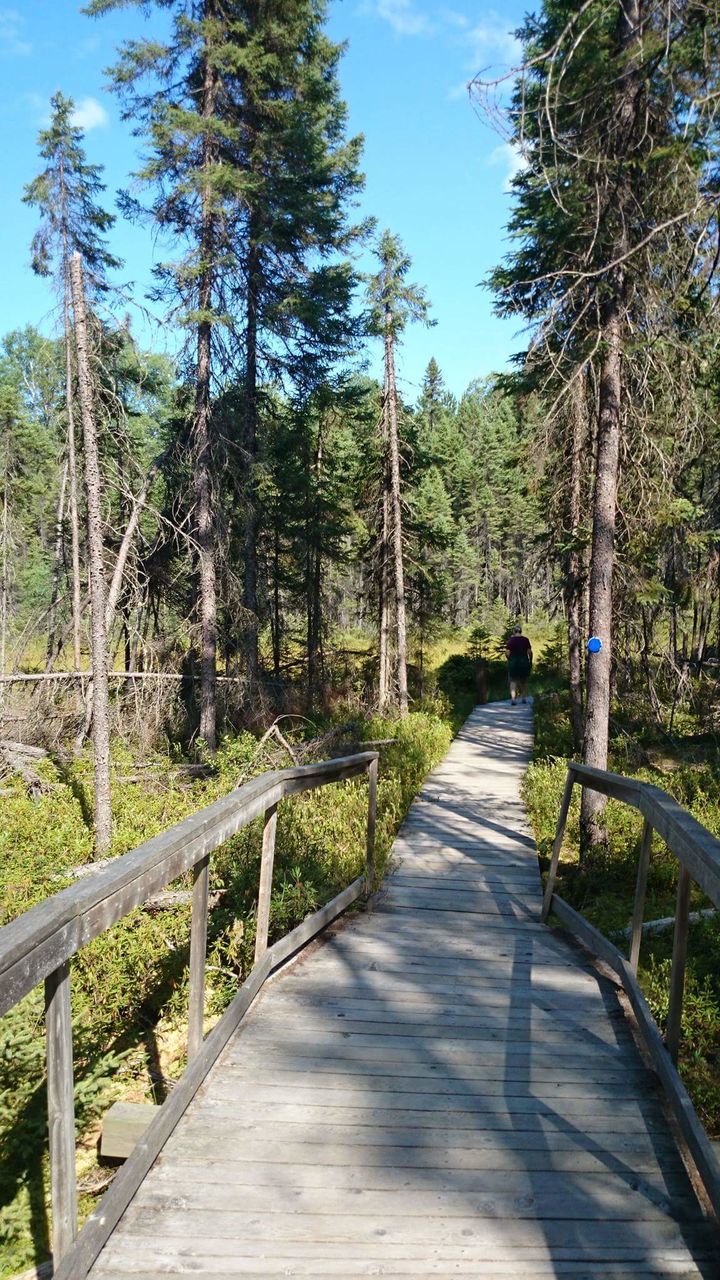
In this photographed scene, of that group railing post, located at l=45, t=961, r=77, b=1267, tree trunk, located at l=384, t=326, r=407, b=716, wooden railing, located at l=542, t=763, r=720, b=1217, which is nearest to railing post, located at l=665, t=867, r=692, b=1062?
wooden railing, located at l=542, t=763, r=720, b=1217

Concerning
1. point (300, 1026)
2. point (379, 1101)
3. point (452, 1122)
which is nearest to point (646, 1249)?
point (452, 1122)

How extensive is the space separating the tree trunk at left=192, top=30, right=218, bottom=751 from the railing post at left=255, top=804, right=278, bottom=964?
10276 millimetres

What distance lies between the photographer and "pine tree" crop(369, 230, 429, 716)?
1894 cm

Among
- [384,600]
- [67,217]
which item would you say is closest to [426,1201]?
[67,217]

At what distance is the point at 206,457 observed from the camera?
14664mm

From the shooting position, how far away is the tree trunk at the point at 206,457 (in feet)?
47.0

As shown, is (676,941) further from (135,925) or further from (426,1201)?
(135,925)

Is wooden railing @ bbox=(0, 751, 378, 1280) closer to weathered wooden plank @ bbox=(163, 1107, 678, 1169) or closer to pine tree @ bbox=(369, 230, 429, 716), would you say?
weathered wooden plank @ bbox=(163, 1107, 678, 1169)

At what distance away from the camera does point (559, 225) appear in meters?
9.93

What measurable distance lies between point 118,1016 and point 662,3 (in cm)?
763

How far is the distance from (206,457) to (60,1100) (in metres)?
13.7

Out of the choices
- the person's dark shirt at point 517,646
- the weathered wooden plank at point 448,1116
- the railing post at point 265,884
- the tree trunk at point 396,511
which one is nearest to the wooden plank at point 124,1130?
the weathered wooden plank at point 448,1116

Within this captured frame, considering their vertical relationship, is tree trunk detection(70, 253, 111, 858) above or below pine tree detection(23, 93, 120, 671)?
below

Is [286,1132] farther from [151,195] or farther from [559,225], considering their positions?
[151,195]
